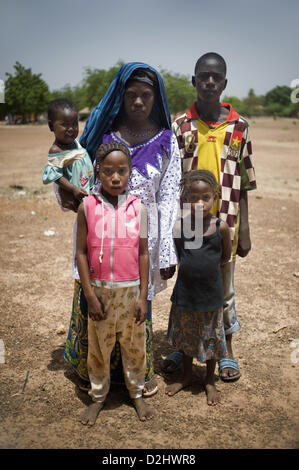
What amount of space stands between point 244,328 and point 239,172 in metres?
1.70

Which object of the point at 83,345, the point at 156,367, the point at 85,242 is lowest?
the point at 156,367

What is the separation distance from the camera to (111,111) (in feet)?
8.20

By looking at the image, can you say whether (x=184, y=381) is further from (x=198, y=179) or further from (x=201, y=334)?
(x=198, y=179)

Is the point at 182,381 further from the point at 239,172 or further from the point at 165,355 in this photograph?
the point at 239,172

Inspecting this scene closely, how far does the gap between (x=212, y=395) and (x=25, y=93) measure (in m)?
50.1

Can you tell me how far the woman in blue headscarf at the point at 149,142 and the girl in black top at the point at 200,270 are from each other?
0.11 metres

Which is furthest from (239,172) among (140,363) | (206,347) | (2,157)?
(2,157)

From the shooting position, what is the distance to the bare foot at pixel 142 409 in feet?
8.32

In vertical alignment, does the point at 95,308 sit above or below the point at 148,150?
below

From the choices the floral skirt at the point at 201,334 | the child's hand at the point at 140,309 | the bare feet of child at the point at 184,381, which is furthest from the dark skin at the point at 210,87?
the bare feet of child at the point at 184,381

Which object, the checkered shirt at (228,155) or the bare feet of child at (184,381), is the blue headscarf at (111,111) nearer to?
the checkered shirt at (228,155)

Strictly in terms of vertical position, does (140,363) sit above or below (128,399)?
above

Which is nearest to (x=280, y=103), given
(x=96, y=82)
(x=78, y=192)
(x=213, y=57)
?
(x=96, y=82)
